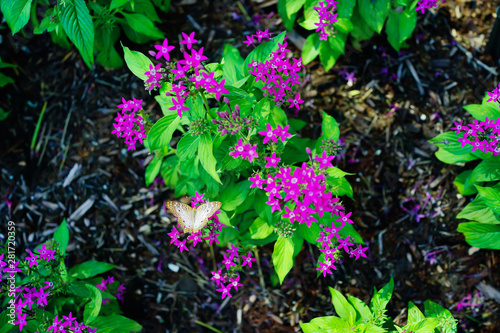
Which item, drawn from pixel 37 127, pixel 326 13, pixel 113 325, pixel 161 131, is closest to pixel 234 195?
pixel 161 131

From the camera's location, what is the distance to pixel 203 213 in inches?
95.3

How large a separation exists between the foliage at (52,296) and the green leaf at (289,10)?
2.67 meters

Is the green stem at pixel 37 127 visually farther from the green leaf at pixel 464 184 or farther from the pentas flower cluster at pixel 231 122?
the green leaf at pixel 464 184

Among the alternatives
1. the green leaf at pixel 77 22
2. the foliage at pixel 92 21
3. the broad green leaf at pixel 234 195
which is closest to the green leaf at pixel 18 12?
the foliage at pixel 92 21

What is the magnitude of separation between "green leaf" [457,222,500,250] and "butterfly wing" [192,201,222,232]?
206cm

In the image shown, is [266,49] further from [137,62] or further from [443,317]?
[443,317]

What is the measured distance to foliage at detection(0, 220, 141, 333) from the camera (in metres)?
2.87

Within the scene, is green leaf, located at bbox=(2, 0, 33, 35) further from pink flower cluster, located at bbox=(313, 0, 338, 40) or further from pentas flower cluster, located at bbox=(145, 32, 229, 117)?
pink flower cluster, located at bbox=(313, 0, 338, 40)

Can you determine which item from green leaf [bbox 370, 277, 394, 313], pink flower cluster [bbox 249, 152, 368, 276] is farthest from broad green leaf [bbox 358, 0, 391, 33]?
green leaf [bbox 370, 277, 394, 313]

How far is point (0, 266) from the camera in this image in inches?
111

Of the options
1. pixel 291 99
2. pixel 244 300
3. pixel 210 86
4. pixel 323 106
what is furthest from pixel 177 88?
pixel 244 300

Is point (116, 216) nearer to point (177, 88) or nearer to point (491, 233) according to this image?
point (177, 88)

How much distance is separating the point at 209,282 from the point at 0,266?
5.86 ft

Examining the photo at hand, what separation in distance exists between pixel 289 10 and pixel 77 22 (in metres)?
1.72
